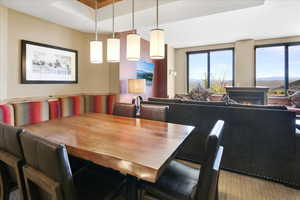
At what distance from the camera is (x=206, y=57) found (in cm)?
658

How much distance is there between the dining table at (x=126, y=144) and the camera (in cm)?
95

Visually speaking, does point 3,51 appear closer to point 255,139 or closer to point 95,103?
point 95,103

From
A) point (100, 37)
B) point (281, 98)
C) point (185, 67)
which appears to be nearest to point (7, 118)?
point (100, 37)

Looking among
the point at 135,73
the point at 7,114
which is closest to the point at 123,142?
the point at 7,114

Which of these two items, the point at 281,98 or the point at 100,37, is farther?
the point at 281,98

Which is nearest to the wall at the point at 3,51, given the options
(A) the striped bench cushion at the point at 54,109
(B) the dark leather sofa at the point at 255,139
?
(A) the striped bench cushion at the point at 54,109

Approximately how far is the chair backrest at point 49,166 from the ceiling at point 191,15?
2278mm

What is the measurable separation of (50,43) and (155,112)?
236cm

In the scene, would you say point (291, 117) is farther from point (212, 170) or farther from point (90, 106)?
point (90, 106)

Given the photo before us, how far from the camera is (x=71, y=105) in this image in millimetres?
3078

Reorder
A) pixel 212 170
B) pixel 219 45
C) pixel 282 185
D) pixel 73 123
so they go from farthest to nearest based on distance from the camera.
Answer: pixel 219 45
pixel 282 185
pixel 73 123
pixel 212 170

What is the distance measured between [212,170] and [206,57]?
634 centimetres

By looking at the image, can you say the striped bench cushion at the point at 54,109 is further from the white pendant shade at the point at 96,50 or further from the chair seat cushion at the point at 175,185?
the chair seat cushion at the point at 175,185

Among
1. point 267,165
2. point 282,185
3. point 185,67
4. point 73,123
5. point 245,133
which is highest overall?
point 185,67
